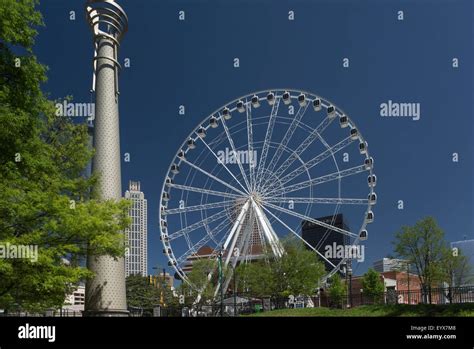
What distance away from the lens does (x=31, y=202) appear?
1273 cm

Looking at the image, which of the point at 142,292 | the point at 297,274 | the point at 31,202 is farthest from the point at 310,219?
the point at 142,292

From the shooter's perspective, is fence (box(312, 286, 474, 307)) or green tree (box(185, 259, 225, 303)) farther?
green tree (box(185, 259, 225, 303))

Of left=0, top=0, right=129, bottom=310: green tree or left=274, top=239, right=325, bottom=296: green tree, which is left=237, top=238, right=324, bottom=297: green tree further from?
left=0, top=0, right=129, bottom=310: green tree

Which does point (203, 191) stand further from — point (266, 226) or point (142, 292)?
point (142, 292)

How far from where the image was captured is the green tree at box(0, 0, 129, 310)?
41.2 ft

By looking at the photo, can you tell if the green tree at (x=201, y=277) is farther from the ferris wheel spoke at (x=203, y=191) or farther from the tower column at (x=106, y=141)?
the tower column at (x=106, y=141)

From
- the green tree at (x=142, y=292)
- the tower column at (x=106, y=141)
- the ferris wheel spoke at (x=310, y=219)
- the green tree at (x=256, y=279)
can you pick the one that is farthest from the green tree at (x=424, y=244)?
the green tree at (x=142, y=292)

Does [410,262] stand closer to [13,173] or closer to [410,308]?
[410,308]

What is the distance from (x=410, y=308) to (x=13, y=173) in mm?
13891

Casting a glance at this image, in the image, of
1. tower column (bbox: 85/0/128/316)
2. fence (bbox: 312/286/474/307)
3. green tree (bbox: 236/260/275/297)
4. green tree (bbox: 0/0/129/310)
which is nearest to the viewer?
green tree (bbox: 0/0/129/310)

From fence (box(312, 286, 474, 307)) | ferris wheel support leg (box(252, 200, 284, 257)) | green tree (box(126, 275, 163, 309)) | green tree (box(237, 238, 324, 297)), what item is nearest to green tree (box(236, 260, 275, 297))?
green tree (box(237, 238, 324, 297))

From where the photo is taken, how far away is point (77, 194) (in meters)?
15.7

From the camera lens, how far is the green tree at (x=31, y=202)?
12.6m
